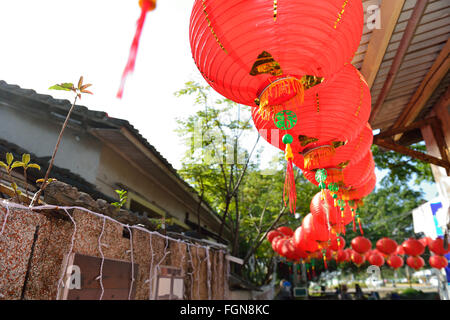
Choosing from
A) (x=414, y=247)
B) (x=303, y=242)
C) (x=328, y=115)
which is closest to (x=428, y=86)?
(x=328, y=115)

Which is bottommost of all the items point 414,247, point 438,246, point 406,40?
point 438,246

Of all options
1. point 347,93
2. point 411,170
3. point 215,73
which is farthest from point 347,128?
point 411,170

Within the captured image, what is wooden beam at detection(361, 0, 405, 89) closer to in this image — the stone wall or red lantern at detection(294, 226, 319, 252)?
the stone wall

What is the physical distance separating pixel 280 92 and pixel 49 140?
5923 mm

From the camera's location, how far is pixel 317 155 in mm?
3012

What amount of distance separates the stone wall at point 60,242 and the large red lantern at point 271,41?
1.66 meters

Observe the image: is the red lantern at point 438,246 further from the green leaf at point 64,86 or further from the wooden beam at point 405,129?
the green leaf at point 64,86

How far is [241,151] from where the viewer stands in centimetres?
1017

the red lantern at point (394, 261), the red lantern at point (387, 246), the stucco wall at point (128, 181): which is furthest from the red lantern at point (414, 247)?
the stucco wall at point (128, 181)

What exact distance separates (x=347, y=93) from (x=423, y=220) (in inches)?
377

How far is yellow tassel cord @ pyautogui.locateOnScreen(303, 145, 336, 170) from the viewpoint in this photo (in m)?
2.97

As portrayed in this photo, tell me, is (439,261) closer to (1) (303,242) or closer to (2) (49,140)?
(1) (303,242)

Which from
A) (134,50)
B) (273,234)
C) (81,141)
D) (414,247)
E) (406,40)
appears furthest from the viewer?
(273,234)

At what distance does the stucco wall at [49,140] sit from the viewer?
5.94 m
